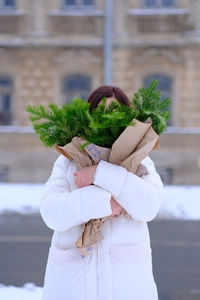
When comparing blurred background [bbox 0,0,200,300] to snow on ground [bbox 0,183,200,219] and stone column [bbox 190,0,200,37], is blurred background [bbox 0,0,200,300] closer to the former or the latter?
stone column [bbox 190,0,200,37]

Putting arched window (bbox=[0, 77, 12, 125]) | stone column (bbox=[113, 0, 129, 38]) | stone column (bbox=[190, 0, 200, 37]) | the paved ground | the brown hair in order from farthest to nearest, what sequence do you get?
arched window (bbox=[0, 77, 12, 125]) → stone column (bbox=[113, 0, 129, 38]) → stone column (bbox=[190, 0, 200, 37]) → the paved ground → the brown hair

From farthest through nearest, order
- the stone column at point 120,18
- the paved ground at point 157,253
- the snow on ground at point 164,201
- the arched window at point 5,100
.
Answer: the arched window at point 5,100 < the stone column at point 120,18 < the snow on ground at point 164,201 < the paved ground at point 157,253

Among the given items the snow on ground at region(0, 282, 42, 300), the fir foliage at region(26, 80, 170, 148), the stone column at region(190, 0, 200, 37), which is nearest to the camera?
the fir foliage at region(26, 80, 170, 148)

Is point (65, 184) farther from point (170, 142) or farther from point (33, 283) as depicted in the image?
point (170, 142)

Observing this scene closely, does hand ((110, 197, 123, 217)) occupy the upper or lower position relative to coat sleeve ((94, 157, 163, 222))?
lower

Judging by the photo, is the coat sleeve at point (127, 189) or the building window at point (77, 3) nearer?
the coat sleeve at point (127, 189)

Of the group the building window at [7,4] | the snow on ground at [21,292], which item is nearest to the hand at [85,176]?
the snow on ground at [21,292]

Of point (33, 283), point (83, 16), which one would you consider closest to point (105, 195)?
point (33, 283)

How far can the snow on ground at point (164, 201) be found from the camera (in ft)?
30.3

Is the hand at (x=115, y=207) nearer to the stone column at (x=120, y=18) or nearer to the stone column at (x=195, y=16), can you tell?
the stone column at (x=120, y=18)

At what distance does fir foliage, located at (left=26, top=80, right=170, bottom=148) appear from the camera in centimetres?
178

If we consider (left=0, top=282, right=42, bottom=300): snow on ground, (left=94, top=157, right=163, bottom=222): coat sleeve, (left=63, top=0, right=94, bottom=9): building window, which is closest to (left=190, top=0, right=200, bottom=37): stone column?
(left=63, top=0, right=94, bottom=9): building window

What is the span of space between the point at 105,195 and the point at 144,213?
212mm

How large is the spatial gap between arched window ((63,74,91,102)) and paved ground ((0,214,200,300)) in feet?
18.0
